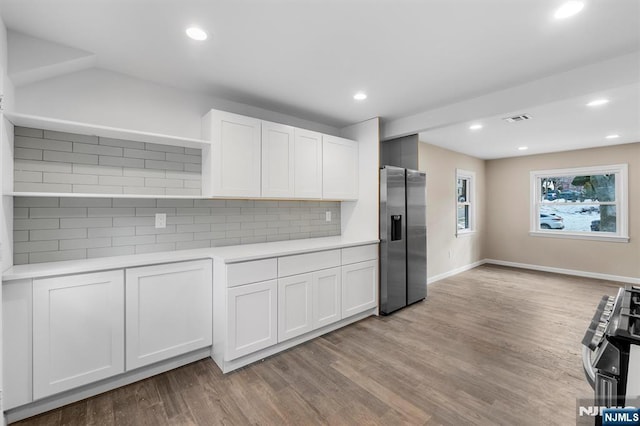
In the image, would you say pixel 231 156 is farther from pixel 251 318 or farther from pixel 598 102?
pixel 598 102

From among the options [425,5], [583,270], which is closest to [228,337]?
[425,5]

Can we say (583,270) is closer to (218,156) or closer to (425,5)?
(425,5)

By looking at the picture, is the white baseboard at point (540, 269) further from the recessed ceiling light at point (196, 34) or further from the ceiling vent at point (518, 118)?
the recessed ceiling light at point (196, 34)

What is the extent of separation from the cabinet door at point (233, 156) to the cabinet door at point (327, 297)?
109 cm

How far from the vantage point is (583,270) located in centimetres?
543

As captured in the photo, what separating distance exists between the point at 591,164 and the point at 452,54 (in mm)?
5159

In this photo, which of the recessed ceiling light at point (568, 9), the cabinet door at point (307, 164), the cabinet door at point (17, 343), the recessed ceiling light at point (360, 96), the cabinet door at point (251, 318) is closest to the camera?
the recessed ceiling light at point (568, 9)

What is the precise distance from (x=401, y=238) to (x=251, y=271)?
210 centimetres

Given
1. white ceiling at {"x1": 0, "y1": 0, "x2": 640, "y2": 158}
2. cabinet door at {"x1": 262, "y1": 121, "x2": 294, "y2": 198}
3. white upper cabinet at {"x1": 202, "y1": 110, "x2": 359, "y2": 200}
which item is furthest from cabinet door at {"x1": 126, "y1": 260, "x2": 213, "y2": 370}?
white ceiling at {"x1": 0, "y1": 0, "x2": 640, "y2": 158}

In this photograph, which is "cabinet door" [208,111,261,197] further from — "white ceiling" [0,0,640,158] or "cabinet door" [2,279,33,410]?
"cabinet door" [2,279,33,410]

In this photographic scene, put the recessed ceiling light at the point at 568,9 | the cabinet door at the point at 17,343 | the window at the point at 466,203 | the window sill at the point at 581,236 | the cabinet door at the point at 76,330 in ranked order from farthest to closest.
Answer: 1. the window at the point at 466,203
2. the window sill at the point at 581,236
3. the cabinet door at the point at 76,330
4. the cabinet door at the point at 17,343
5. the recessed ceiling light at the point at 568,9

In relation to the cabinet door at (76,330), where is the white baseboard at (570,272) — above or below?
below

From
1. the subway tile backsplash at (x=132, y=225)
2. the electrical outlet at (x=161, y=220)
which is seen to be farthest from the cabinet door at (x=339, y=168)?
the electrical outlet at (x=161, y=220)

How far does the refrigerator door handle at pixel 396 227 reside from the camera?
11.8ft
